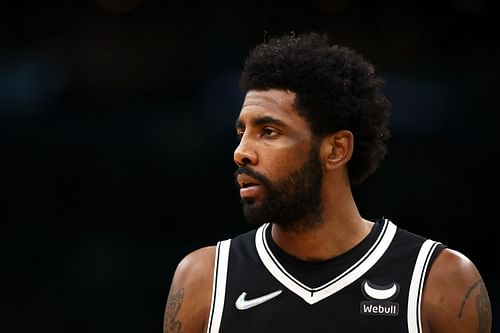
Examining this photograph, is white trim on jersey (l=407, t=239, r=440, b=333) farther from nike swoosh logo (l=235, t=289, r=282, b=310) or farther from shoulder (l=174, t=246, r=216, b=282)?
shoulder (l=174, t=246, r=216, b=282)

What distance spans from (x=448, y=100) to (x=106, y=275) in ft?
8.92

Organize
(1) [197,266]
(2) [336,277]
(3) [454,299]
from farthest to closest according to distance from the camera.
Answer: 1. (1) [197,266]
2. (2) [336,277]
3. (3) [454,299]

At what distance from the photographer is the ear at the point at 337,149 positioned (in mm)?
2818

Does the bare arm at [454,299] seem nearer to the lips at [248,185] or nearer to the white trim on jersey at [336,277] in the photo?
the white trim on jersey at [336,277]

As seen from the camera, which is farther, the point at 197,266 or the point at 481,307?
the point at 197,266

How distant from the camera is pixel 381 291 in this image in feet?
8.91

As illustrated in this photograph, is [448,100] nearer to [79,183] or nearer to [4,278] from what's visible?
[79,183]

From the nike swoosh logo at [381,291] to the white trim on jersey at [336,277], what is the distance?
0.06 meters

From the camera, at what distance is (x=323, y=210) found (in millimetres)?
2824

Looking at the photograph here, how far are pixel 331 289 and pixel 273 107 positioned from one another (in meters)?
0.65

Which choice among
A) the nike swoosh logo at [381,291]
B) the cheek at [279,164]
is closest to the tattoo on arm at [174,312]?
the cheek at [279,164]

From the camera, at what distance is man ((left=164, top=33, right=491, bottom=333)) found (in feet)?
8.82

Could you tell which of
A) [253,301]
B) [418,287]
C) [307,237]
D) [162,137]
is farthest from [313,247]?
[162,137]

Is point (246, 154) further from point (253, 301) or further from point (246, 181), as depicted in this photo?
point (253, 301)
